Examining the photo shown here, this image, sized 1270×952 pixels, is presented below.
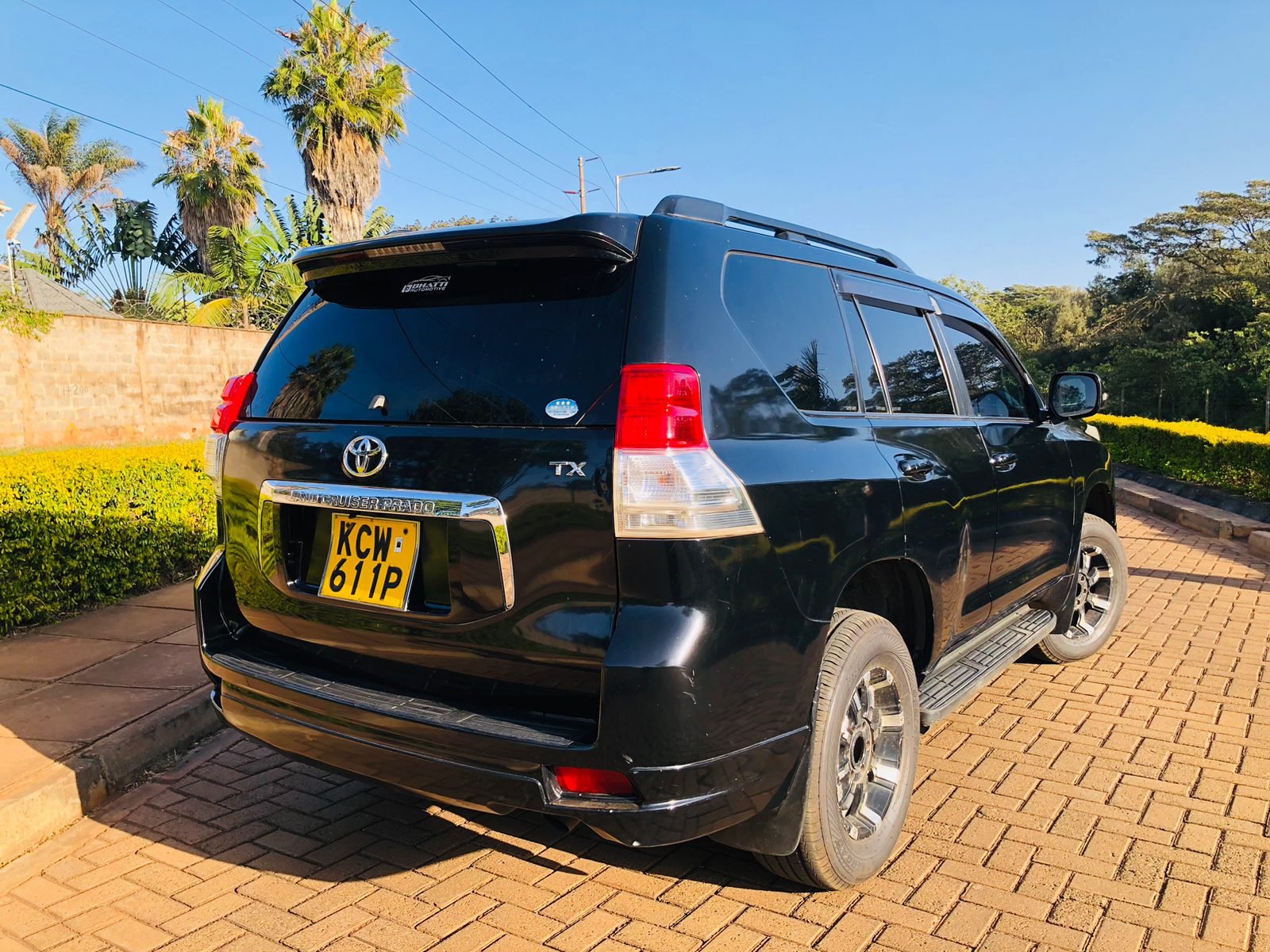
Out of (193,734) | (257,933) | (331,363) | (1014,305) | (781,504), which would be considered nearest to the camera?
(781,504)

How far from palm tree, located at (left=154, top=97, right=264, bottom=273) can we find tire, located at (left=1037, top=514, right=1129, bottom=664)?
26810 millimetres

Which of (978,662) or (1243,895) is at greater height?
(978,662)

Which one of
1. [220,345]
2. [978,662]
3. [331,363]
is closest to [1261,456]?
[978,662]

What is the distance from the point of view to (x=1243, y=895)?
2713mm

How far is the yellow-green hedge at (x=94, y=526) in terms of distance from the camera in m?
5.14

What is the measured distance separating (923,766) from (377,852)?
211 centimetres

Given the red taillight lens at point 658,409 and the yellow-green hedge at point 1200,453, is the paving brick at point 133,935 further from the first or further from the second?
the yellow-green hedge at point 1200,453

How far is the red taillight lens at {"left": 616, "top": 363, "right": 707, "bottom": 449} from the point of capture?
214 cm

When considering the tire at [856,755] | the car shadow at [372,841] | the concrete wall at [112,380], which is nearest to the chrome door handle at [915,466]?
the tire at [856,755]

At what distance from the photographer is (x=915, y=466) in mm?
3012

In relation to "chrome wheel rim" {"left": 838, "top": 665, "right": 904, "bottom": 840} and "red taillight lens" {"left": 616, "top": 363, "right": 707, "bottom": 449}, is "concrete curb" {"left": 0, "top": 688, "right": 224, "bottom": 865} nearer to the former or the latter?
"red taillight lens" {"left": 616, "top": 363, "right": 707, "bottom": 449}

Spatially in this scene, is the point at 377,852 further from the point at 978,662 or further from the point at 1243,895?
the point at 1243,895

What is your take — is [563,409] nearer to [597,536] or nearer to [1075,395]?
[597,536]

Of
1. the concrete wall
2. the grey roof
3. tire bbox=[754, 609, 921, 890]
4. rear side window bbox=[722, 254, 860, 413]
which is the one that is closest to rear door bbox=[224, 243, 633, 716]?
rear side window bbox=[722, 254, 860, 413]
